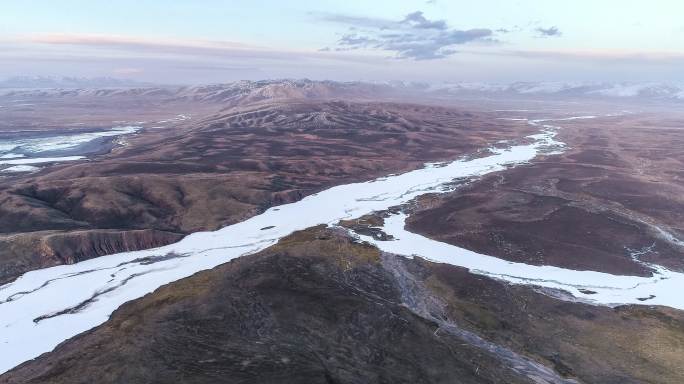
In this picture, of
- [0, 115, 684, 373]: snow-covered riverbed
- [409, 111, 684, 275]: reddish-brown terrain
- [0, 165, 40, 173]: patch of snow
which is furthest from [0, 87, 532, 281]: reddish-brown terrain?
[409, 111, 684, 275]: reddish-brown terrain

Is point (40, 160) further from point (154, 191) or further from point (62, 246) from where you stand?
point (62, 246)

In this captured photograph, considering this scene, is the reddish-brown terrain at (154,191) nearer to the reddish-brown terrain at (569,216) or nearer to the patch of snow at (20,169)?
the patch of snow at (20,169)

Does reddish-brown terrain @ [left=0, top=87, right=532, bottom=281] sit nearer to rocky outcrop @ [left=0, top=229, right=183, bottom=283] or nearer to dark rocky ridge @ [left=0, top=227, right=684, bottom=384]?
rocky outcrop @ [left=0, top=229, right=183, bottom=283]

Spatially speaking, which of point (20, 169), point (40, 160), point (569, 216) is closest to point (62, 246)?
point (20, 169)

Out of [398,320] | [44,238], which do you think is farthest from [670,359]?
[44,238]

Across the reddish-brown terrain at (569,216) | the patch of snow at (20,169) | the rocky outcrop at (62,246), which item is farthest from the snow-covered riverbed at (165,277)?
the patch of snow at (20,169)

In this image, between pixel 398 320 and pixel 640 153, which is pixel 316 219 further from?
pixel 640 153

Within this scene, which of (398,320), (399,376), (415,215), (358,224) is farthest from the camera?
(415,215)
